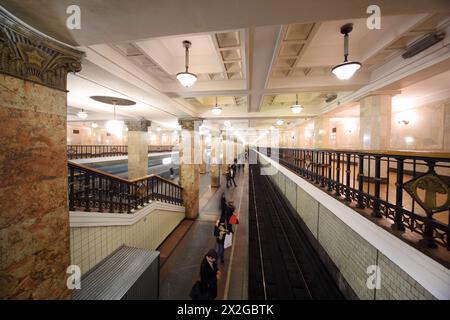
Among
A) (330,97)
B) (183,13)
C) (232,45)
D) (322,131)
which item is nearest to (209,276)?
(183,13)

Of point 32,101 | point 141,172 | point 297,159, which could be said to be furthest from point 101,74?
point 297,159

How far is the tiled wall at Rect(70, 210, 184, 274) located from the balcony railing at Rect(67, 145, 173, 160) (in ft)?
26.7

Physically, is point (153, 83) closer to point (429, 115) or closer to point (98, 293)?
point (98, 293)

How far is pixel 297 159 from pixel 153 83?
6.47 m

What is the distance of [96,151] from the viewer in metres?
15.1

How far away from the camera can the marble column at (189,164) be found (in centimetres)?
805

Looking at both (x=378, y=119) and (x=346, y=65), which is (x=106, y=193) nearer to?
(x=346, y=65)

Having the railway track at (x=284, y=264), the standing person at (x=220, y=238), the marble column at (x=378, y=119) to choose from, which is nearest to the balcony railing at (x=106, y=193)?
the standing person at (x=220, y=238)

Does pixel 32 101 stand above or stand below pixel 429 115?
below

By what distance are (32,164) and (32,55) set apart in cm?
128

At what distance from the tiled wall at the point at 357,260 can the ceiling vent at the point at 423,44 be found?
4.22 metres

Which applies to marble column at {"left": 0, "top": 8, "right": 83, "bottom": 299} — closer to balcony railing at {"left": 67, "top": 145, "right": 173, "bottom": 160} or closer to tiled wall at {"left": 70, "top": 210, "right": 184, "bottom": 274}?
tiled wall at {"left": 70, "top": 210, "right": 184, "bottom": 274}

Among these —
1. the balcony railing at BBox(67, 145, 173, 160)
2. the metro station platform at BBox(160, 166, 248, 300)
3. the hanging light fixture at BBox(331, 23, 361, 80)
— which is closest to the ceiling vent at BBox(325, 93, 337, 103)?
the hanging light fixture at BBox(331, 23, 361, 80)

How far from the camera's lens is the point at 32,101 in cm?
200
